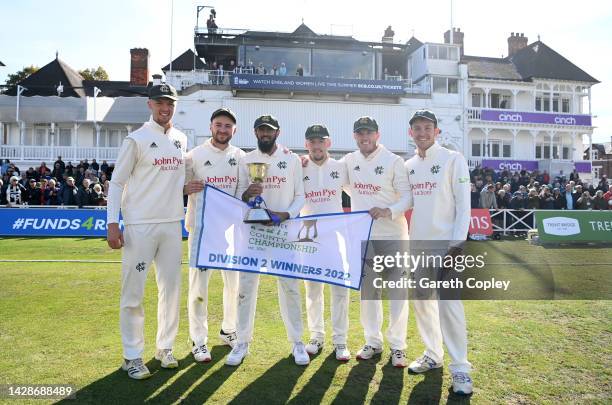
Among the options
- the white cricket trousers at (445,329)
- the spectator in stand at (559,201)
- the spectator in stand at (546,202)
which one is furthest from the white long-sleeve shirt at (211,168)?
the spectator in stand at (559,201)

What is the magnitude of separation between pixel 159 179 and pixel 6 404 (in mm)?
2289

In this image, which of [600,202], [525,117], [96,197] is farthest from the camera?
[525,117]

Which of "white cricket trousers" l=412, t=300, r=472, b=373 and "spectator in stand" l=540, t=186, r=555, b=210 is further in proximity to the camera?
"spectator in stand" l=540, t=186, r=555, b=210

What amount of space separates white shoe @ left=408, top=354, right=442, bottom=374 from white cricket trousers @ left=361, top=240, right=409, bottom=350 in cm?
21

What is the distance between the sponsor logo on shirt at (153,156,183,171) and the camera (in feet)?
14.9

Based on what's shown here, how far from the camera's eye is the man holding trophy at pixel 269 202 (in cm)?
466

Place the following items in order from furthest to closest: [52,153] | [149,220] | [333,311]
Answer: [52,153], [333,311], [149,220]

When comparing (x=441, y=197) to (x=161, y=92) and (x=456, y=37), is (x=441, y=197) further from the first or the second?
(x=456, y=37)

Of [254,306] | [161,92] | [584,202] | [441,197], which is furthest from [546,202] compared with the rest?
[161,92]

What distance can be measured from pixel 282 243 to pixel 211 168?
1162mm

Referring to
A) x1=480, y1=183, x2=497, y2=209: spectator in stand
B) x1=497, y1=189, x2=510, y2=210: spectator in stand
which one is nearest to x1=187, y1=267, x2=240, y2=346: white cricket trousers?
x1=480, y1=183, x2=497, y2=209: spectator in stand

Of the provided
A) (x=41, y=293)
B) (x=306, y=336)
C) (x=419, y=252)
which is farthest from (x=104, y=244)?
(x=419, y=252)

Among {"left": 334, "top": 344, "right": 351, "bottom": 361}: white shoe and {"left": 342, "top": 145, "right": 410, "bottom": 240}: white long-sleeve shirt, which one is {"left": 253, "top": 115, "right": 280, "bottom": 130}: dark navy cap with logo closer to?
{"left": 342, "top": 145, "right": 410, "bottom": 240}: white long-sleeve shirt

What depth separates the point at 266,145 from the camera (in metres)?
4.86
